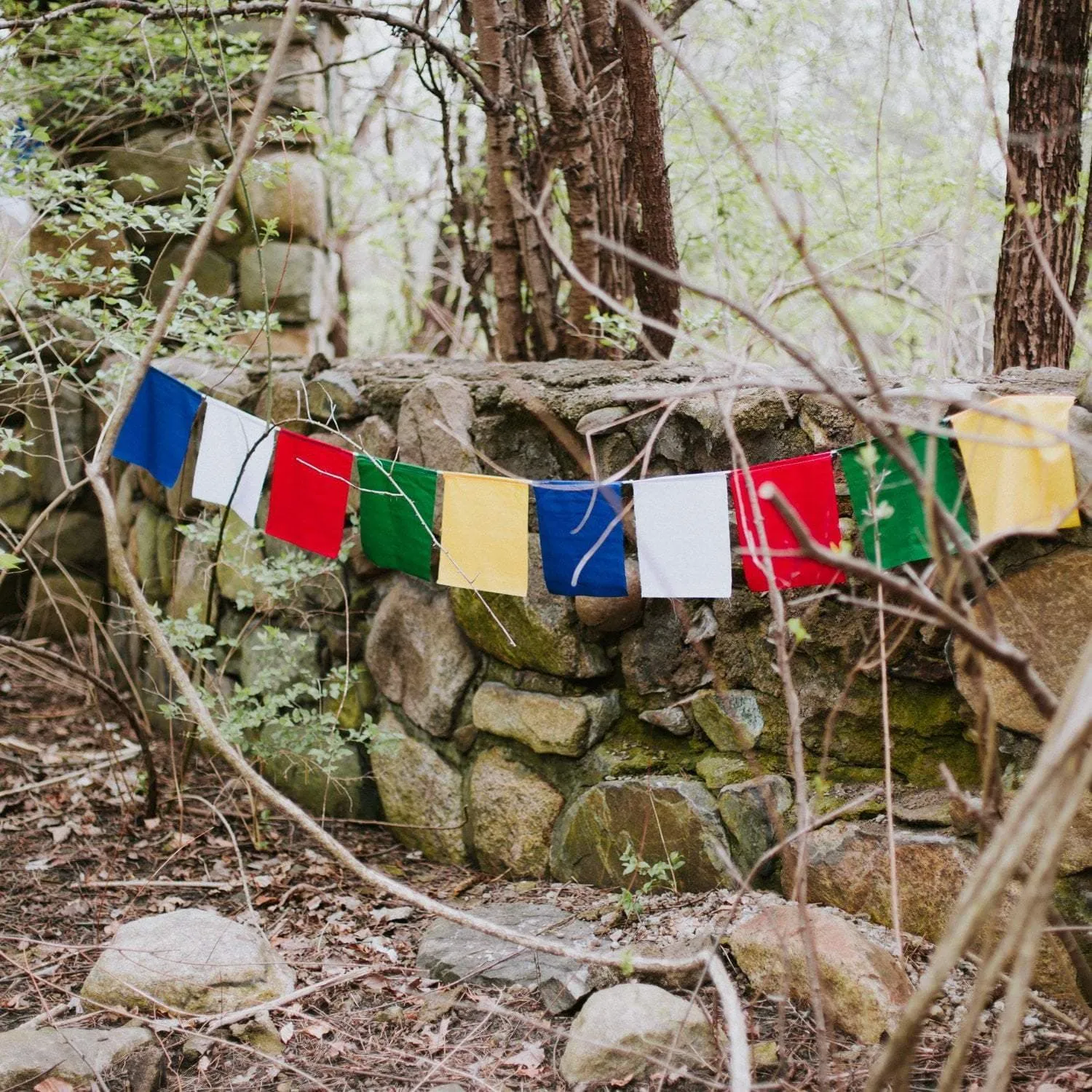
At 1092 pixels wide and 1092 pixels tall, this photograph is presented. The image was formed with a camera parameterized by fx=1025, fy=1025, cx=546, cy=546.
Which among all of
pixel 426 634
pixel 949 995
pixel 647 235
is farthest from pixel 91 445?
pixel 949 995

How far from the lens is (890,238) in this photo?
13.7 feet

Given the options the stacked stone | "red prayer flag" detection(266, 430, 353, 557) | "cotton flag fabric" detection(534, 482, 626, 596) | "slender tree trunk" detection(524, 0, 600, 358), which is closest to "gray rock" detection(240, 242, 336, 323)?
the stacked stone

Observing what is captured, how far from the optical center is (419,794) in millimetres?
3307

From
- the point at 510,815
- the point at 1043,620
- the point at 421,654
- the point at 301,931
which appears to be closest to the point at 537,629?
the point at 421,654

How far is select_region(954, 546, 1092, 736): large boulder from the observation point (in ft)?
7.34

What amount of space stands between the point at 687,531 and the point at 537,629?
0.63 meters

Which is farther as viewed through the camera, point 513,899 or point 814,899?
point 513,899

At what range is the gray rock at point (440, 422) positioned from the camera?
121 inches

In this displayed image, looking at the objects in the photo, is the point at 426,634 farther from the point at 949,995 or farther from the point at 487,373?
the point at 949,995

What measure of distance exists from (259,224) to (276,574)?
1861 millimetres

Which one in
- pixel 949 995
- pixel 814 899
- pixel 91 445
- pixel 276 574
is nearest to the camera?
pixel 949 995

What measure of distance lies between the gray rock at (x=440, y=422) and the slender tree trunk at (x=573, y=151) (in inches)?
23.2

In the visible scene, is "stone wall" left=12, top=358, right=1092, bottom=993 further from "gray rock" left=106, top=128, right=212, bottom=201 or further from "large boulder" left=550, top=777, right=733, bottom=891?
"gray rock" left=106, top=128, right=212, bottom=201

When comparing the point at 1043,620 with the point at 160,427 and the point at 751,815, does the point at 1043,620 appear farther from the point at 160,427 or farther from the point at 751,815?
the point at 160,427
